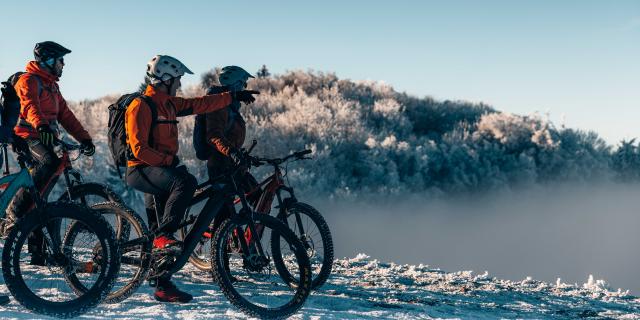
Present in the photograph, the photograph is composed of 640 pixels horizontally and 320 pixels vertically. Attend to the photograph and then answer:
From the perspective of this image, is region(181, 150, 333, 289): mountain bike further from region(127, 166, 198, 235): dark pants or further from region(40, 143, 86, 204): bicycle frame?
region(40, 143, 86, 204): bicycle frame

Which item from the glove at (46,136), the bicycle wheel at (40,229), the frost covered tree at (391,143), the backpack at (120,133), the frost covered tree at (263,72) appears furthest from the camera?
the frost covered tree at (263,72)

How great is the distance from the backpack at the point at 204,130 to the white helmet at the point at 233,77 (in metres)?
0.08

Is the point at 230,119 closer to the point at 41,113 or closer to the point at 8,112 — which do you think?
the point at 41,113

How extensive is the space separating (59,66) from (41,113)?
1.73 feet

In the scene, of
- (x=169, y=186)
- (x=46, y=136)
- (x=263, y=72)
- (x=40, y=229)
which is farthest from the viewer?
(x=263, y=72)

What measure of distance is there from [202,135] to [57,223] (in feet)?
5.71

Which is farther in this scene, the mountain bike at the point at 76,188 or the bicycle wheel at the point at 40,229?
the mountain bike at the point at 76,188

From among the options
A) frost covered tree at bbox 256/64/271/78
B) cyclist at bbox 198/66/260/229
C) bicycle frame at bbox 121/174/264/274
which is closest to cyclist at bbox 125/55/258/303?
bicycle frame at bbox 121/174/264/274

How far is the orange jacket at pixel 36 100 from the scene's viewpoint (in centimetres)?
582

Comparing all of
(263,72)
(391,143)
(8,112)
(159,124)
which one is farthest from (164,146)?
(263,72)

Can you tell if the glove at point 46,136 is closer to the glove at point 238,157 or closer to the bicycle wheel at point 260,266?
the glove at point 238,157

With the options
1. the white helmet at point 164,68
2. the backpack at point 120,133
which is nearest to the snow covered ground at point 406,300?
the backpack at point 120,133

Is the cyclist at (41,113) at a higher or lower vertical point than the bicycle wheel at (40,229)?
higher

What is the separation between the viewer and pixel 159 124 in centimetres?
513
